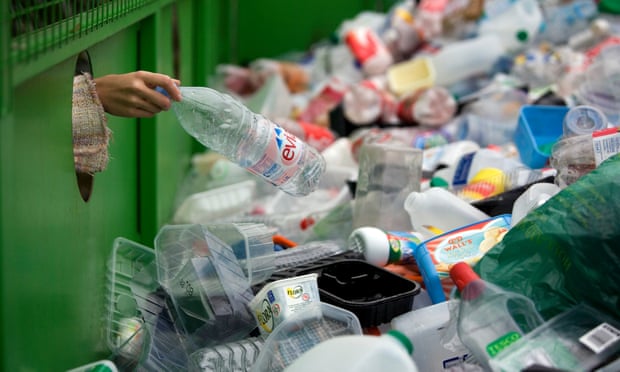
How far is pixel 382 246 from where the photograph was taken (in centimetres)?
237

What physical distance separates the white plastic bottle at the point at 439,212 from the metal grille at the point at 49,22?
109 cm

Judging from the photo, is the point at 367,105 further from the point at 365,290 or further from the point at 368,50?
the point at 365,290

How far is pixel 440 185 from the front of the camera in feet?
9.63

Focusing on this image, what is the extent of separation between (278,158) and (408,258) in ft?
1.71

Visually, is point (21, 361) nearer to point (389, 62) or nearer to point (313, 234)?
point (313, 234)

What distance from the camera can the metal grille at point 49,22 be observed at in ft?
4.95

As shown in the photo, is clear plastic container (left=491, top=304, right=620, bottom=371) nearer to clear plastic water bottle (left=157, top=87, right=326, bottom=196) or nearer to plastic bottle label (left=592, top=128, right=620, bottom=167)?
plastic bottle label (left=592, top=128, right=620, bottom=167)

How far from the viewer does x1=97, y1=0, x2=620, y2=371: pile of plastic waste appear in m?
1.78

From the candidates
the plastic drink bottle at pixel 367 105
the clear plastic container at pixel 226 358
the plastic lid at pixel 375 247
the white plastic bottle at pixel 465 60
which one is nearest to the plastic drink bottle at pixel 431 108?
the plastic drink bottle at pixel 367 105

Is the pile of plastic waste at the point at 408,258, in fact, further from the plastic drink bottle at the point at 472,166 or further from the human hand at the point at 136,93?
the human hand at the point at 136,93

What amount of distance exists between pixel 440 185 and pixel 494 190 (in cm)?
21

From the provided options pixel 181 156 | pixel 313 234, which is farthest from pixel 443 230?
pixel 181 156

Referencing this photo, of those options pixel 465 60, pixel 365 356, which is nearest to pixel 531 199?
pixel 365 356

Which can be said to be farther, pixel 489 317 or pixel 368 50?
pixel 368 50
